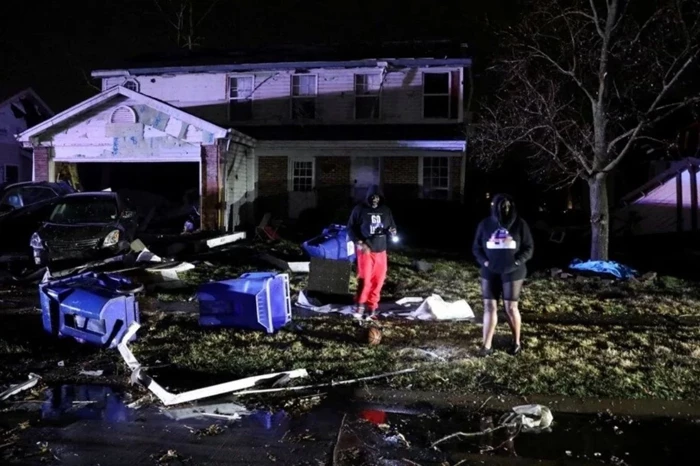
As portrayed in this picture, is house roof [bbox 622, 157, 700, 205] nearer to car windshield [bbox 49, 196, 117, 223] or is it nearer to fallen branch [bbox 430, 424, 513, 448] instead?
car windshield [bbox 49, 196, 117, 223]

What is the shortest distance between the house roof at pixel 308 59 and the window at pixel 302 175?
3197 millimetres

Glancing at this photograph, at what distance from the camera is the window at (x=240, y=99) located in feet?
69.2

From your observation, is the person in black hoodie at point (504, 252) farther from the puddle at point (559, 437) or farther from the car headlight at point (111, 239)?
the car headlight at point (111, 239)

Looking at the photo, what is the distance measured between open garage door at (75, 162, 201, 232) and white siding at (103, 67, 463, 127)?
3.22 metres

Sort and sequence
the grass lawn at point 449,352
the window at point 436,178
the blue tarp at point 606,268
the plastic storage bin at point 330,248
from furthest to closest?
the window at point 436,178 → the blue tarp at point 606,268 → the plastic storage bin at point 330,248 → the grass lawn at point 449,352

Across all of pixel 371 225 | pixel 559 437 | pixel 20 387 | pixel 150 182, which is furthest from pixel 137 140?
pixel 559 437

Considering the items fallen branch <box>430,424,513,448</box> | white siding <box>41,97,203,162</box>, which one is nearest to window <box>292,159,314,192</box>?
white siding <box>41,97,203,162</box>

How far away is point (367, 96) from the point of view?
797 inches

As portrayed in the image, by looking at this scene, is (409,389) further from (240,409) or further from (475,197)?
(475,197)

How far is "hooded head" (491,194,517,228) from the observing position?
6.33 meters

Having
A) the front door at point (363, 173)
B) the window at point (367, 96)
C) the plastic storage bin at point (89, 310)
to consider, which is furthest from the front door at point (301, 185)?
the plastic storage bin at point (89, 310)

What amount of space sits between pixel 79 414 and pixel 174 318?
10.9 ft

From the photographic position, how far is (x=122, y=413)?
521 cm

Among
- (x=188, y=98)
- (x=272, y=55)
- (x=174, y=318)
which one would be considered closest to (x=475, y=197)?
(x=272, y=55)
